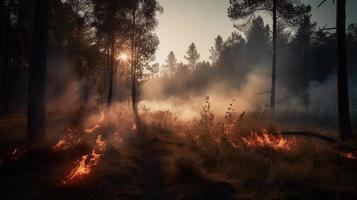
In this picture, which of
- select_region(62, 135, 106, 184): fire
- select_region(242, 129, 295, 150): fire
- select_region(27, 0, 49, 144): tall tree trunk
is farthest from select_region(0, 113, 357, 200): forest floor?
select_region(27, 0, 49, 144): tall tree trunk

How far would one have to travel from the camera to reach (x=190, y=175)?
867 centimetres

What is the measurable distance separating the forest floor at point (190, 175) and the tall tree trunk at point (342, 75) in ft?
5.07

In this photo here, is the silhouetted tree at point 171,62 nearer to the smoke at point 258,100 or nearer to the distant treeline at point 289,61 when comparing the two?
the distant treeline at point 289,61

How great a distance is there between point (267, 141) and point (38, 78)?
8375 mm

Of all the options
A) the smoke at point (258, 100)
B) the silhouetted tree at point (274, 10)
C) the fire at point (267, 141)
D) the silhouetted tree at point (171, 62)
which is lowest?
the fire at point (267, 141)

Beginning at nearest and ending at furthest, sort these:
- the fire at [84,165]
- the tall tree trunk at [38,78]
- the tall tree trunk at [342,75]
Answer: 1. the fire at [84,165]
2. the tall tree trunk at [38,78]
3. the tall tree trunk at [342,75]

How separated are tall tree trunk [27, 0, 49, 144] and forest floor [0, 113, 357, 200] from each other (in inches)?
25.8

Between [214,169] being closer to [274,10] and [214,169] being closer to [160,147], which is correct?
[160,147]

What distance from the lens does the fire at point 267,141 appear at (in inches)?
439

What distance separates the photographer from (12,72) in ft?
138

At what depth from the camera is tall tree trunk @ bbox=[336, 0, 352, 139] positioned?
12859 millimetres

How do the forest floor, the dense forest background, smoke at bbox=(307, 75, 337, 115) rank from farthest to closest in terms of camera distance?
smoke at bbox=(307, 75, 337, 115) < the dense forest background < the forest floor

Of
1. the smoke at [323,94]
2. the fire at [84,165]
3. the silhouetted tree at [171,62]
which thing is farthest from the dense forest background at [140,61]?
the silhouetted tree at [171,62]

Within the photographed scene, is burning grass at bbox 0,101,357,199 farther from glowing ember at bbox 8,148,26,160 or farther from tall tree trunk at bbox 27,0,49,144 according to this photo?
tall tree trunk at bbox 27,0,49,144
